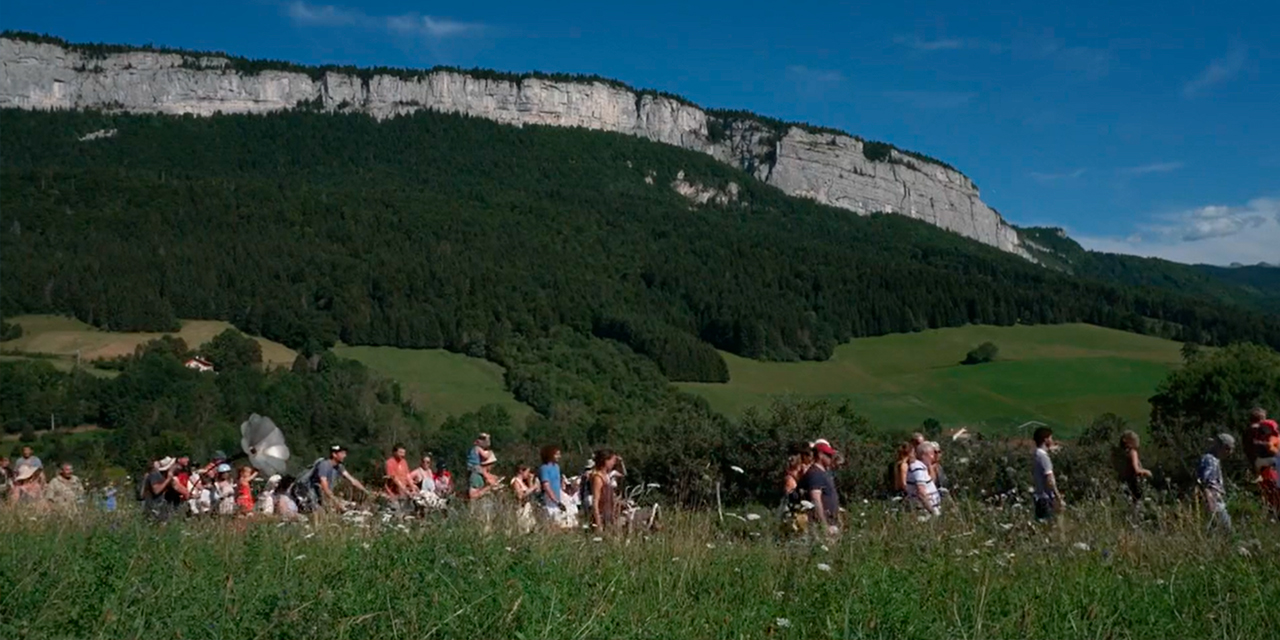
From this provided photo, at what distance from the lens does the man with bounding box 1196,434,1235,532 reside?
5.45 metres

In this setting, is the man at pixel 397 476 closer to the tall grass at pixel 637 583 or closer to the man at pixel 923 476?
the tall grass at pixel 637 583

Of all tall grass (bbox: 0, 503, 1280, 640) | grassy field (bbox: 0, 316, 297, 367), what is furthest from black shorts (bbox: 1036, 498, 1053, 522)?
grassy field (bbox: 0, 316, 297, 367)

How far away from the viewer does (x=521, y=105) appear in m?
151

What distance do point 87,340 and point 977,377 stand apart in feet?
158

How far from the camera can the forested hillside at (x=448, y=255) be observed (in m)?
65.0

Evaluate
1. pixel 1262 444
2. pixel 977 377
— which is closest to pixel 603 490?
pixel 1262 444

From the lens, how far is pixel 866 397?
56.8m

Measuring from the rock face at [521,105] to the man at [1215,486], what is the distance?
136m

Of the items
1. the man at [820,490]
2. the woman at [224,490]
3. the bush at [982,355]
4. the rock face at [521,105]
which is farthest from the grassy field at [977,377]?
the rock face at [521,105]

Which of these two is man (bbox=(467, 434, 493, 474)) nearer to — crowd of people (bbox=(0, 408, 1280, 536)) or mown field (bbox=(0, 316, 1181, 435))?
crowd of people (bbox=(0, 408, 1280, 536))

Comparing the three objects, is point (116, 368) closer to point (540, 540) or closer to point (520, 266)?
point (520, 266)

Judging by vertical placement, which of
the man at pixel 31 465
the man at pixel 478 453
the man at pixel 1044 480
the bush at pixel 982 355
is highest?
the man at pixel 1044 480

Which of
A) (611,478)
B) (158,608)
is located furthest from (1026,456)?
(158,608)

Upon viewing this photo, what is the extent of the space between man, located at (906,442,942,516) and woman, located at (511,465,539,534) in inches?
110
